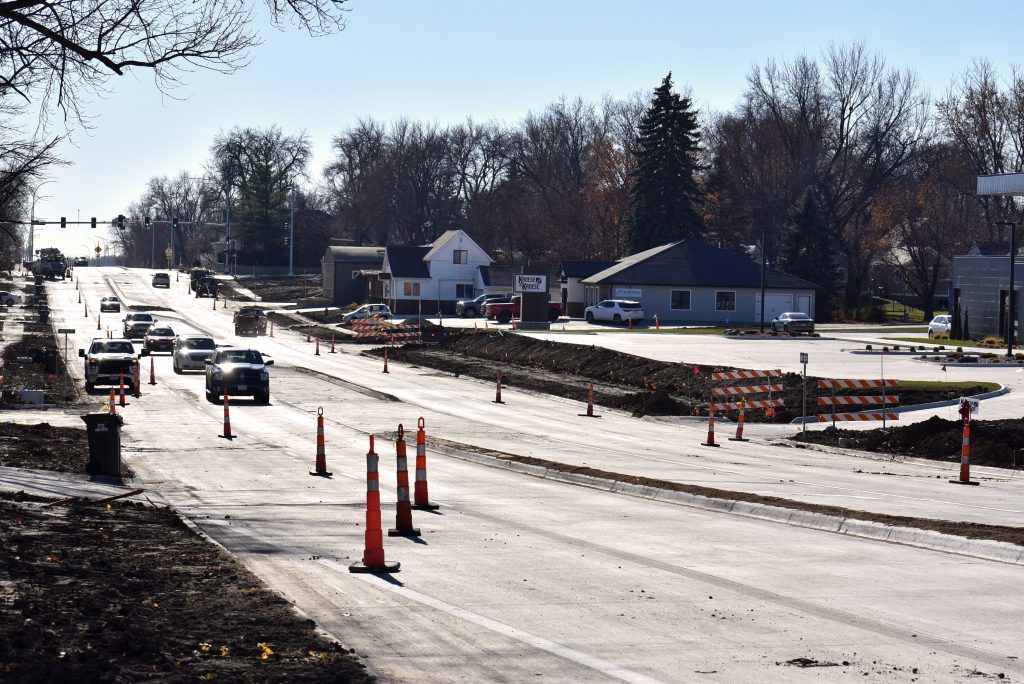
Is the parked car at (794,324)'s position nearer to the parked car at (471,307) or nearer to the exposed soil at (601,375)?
the exposed soil at (601,375)

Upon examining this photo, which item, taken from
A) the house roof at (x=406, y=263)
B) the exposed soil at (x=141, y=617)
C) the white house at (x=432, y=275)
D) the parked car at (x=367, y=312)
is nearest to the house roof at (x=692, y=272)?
the parked car at (x=367, y=312)

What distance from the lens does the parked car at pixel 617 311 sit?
79.8 metres

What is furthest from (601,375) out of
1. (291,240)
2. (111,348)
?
(291,240)

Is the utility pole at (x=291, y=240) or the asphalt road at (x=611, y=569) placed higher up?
the utility pole at (x=291, y=240)

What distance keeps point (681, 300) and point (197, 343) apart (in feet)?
146

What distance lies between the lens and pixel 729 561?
40.9 ft

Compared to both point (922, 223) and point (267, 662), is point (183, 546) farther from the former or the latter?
point (922, 223)

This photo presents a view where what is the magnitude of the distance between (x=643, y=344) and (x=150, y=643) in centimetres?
5191

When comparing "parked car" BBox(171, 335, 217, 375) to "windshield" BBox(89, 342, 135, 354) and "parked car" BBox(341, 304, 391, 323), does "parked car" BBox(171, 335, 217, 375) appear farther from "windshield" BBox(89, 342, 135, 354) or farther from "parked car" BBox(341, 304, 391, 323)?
"parked car" BBox(341, 304, 391, 323)

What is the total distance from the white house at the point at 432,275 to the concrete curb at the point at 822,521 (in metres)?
80.9

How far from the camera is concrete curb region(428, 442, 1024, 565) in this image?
13070 mm

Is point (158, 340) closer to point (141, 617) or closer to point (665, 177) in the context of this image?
point (141, 617)

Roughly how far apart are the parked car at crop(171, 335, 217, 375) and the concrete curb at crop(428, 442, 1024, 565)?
28.6 m

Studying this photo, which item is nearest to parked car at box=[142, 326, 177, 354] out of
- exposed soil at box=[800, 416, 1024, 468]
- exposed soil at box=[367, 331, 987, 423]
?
exposed soil at box=[367, 331, 987, 423]
